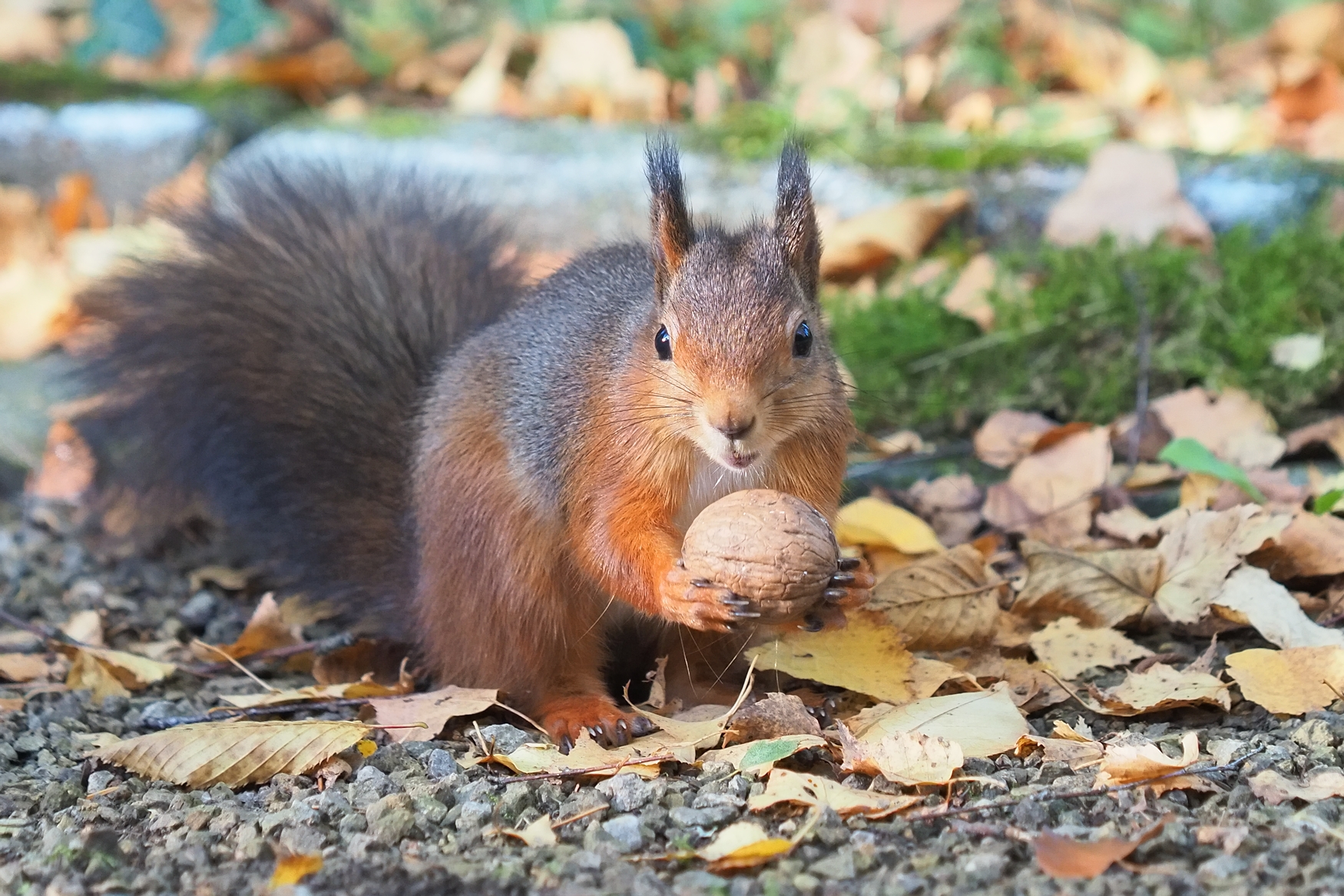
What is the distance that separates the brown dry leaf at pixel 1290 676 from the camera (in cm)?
167

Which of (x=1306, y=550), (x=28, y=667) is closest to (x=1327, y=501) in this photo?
(x=1306, y=550)

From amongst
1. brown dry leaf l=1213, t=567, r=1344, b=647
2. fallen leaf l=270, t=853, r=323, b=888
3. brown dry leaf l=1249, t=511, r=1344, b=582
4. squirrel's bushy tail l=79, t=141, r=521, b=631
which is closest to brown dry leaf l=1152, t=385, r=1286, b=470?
brown dry leaf l=1249, t=511, r=1344, b=582

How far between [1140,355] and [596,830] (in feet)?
5.86

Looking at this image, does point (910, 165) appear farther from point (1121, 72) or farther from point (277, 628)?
point (277, 628)

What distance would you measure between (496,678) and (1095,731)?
33.5 inches

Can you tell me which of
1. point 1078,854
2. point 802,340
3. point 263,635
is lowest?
point 263,635

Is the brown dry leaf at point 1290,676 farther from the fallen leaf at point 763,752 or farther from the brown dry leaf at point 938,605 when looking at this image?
the fallen leaf at point 763,752

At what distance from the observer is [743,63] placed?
451cm

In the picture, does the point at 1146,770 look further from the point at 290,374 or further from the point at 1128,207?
the point at 1128,207

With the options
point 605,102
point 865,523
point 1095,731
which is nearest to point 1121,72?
point 605,102

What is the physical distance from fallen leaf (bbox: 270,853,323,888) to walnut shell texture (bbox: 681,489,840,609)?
0.58 metres

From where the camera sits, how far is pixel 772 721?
170 centimetres

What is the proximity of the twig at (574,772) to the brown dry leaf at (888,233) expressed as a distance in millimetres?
1843

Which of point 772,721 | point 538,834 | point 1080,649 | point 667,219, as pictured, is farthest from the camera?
point 1080,649
